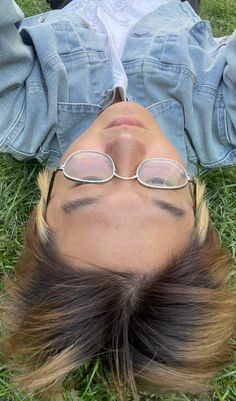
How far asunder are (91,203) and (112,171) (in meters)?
0.14

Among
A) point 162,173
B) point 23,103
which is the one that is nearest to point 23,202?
point 23,103

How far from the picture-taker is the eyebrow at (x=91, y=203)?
192 cm

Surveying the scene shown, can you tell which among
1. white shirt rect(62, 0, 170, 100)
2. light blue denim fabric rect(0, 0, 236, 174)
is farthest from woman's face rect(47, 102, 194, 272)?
white shirt rect(62, 0, 170, 100)

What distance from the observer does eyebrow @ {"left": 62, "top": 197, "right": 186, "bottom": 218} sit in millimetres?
1917

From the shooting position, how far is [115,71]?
2.52 metres

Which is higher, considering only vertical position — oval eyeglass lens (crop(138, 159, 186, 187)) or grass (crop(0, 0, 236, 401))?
oval eyeglass lens (crop(138, 159, 186, 187))

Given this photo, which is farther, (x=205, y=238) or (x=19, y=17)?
(x=19, y=17)

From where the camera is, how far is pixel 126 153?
6.51 ft

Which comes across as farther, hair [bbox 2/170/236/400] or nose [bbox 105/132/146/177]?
nose [bbox 105/132/146/177]

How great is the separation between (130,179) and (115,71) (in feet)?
2.40

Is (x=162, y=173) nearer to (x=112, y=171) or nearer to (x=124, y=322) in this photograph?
(x=112, y=171)

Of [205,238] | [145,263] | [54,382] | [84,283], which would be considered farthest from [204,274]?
[54,382]

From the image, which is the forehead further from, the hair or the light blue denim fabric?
the light blue denim fabric

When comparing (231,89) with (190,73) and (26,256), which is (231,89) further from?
(26,256)
